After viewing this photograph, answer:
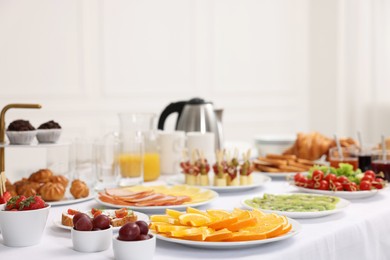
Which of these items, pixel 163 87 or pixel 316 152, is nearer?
pixel 316 152

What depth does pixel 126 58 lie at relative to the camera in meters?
4.89

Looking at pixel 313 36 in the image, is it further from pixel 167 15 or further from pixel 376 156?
pixel 376 156

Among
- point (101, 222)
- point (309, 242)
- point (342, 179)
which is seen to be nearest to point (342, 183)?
point (342, 179)

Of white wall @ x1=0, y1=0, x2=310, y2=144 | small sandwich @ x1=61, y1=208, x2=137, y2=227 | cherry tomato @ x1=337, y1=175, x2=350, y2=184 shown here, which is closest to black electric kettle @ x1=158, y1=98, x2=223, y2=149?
cherry tomato @ x1=337, y1=175, x2=350, y2=184

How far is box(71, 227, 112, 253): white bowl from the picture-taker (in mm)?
1210

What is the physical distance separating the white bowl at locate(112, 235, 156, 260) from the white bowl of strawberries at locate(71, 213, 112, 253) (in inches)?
3.5

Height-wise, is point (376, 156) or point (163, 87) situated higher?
point (163, 87)

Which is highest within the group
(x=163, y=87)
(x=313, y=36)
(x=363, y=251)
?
(x=313, y=36)

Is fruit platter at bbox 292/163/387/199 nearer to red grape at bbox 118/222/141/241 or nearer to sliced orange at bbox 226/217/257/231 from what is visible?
sliced orange at bbox 226/217/257/231

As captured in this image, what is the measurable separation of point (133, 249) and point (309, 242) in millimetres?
414

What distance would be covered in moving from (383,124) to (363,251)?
385 centimetres

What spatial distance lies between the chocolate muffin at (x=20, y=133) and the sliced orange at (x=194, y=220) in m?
0.59

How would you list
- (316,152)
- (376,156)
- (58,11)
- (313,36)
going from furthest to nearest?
(313,36) → (58,11) → (316,152) → (376,156)

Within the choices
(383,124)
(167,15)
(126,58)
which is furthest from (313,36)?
(126,58)
